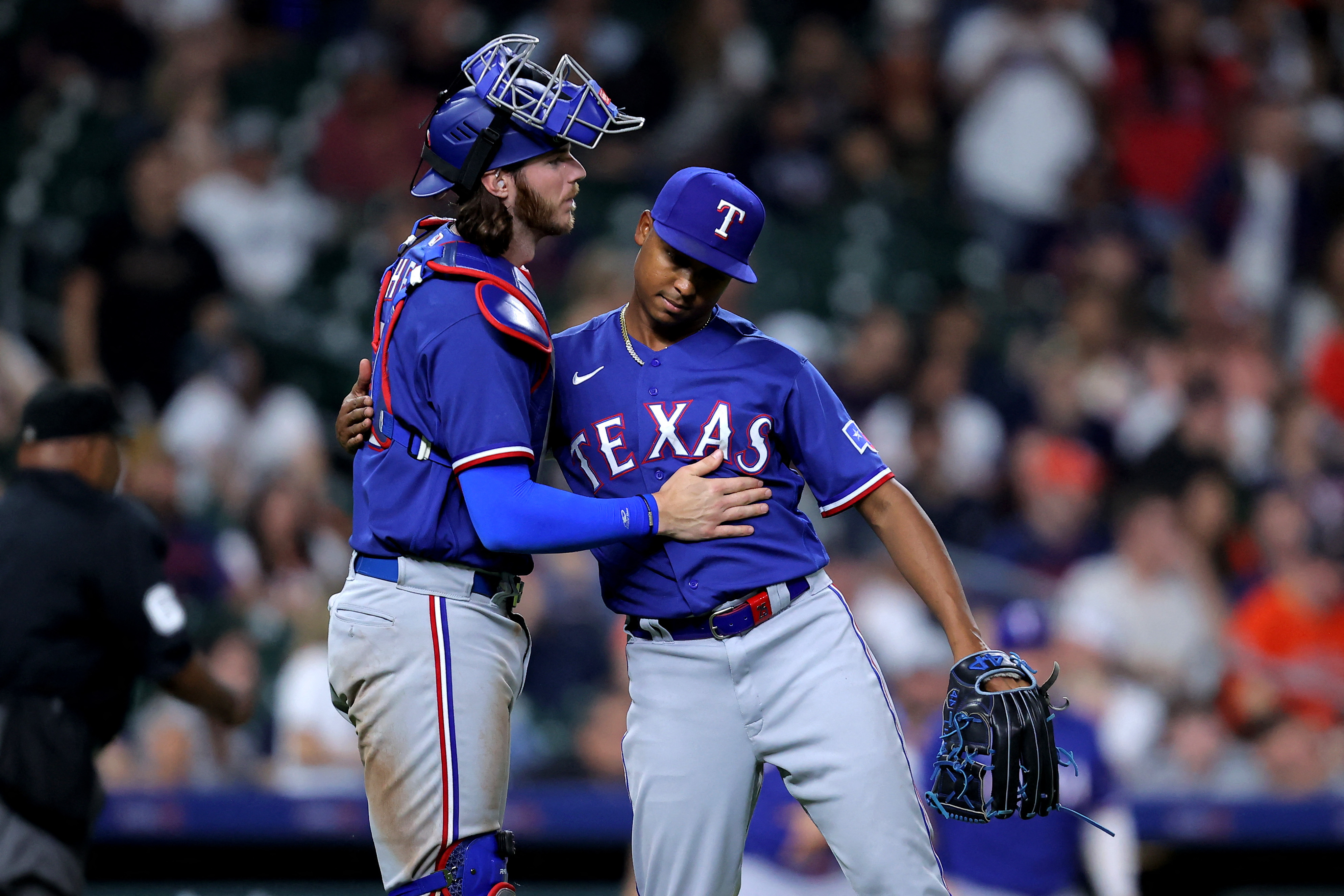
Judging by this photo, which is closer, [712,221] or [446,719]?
[446,719]

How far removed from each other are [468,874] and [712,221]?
1403 millimetres

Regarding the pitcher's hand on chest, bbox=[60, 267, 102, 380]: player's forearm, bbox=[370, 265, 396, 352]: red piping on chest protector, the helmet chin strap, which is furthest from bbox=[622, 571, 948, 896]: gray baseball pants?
bbox=[60, 267, 102, 380]: player's forearm

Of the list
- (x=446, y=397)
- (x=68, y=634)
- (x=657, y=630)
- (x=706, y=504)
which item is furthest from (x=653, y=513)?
(x=68, y=634)

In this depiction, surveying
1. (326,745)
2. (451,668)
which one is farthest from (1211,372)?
(451,668)

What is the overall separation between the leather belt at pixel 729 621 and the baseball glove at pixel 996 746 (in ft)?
1.33

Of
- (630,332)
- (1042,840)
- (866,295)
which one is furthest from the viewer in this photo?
(866,295)

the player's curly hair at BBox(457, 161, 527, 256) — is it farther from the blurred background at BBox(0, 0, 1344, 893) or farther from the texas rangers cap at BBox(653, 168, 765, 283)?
the blurred background at BBox(0, 0, 1344, 893)

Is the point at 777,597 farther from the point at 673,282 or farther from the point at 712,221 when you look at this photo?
the point at 712,221

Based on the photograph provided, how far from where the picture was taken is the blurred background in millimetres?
6113

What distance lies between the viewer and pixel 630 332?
11.2 feet

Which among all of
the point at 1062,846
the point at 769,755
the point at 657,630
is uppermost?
the point at 657,630

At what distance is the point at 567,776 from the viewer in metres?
6.05

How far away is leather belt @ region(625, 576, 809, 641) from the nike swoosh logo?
534mm

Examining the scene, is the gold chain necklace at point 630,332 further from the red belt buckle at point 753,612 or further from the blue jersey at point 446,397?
the red belt buckle at point 753,612
